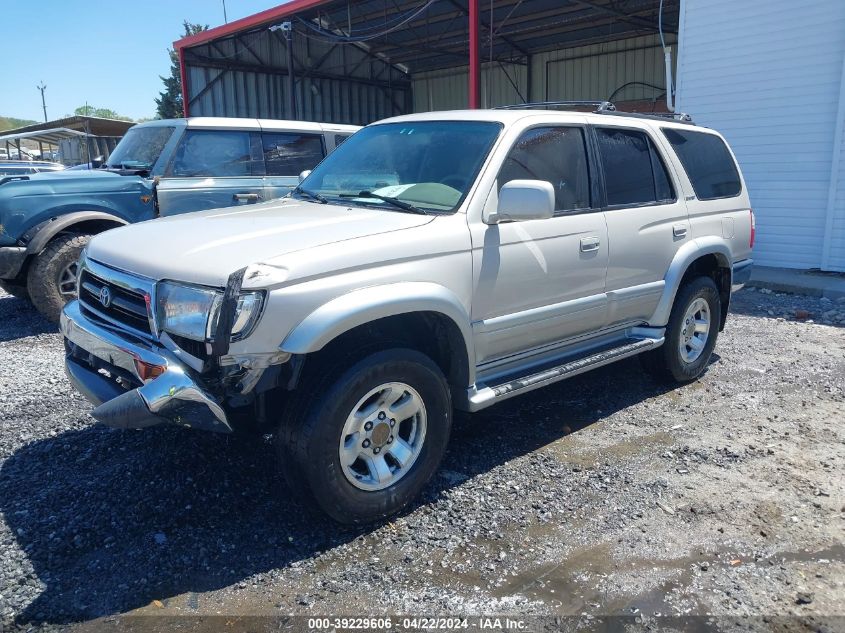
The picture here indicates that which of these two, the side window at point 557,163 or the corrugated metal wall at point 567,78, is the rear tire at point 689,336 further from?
the corrugated metal wall at point 567,78

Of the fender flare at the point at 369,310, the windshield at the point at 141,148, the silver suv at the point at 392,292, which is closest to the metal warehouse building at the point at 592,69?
the silver suv at the point at 392,292

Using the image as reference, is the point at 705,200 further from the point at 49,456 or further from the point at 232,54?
the point at 232,54

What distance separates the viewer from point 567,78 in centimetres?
2062

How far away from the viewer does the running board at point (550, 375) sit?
11.7ft

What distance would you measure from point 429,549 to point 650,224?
2729mm

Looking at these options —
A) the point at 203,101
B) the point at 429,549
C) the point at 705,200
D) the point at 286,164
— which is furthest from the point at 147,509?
the point at 203,101

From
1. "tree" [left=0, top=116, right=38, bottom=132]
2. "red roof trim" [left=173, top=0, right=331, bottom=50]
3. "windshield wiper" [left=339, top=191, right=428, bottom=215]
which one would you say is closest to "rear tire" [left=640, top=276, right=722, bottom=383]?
"windshield wiper" [left=339, top=191, right=428, bottom=215]

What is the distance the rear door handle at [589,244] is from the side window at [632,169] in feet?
1.17

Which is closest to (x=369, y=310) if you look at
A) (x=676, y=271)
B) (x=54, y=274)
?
(x=676, y=271)

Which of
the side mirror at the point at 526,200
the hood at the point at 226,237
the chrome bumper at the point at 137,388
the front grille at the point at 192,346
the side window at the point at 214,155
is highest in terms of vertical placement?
the side window at the point at 214,155

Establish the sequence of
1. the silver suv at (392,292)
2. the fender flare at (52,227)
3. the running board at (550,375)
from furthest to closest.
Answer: the fender flare at (52,227) → the running board at (550,375) → the silver suv at (392,292)

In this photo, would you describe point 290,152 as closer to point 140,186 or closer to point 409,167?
point 140,186

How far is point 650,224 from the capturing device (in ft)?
15.1

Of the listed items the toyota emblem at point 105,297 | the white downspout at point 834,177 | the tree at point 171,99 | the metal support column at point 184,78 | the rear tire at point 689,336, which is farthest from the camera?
the tree at point 171,99
